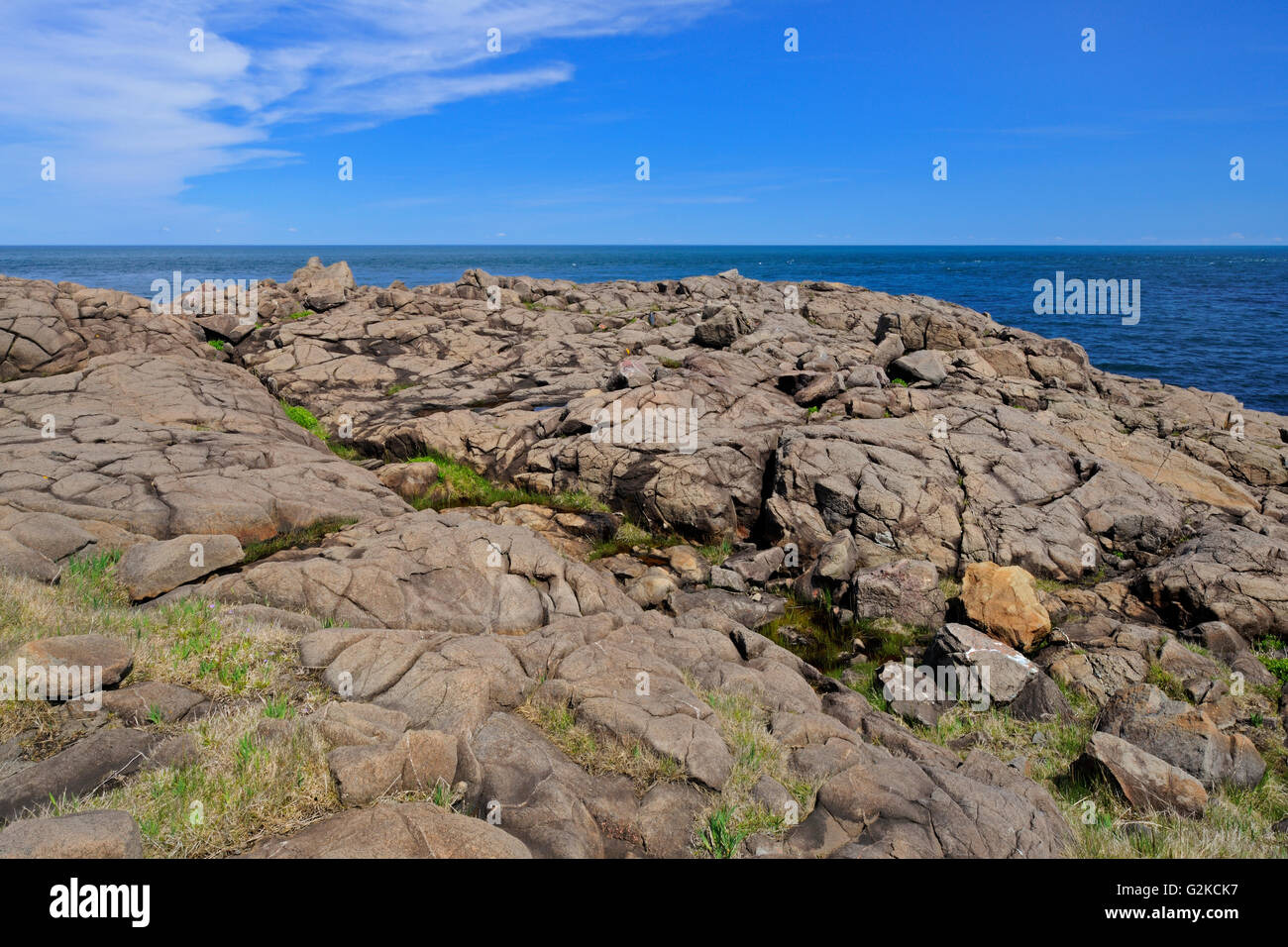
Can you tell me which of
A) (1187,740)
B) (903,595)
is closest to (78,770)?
(1187,740)

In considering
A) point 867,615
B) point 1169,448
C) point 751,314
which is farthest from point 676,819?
point 751,314

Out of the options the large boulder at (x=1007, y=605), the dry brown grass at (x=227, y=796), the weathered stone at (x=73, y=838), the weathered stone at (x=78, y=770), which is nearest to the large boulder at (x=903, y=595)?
the large boulder at (x=1007, y=605)

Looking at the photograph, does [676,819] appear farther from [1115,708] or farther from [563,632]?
[1115,708]

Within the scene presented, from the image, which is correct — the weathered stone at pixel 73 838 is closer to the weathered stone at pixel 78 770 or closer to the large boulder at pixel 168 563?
the weathered stone at pixel 78 770

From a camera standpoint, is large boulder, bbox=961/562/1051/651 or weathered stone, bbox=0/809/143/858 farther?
large boulder, bbox=961/562/1051/651

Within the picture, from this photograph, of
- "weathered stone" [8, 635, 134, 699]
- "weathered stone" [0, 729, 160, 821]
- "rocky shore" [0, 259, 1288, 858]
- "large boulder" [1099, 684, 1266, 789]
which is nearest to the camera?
"weathered stone" [0, 729, 160, 821]

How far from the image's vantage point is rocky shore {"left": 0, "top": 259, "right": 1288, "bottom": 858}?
6.35 m

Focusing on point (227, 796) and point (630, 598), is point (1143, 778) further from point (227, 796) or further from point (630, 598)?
point (227, 796)

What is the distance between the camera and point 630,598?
14.7m

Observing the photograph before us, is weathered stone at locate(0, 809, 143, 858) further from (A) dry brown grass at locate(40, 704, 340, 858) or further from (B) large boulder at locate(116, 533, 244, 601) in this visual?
(B) large boulder at locate(116, 533, 244, 601)

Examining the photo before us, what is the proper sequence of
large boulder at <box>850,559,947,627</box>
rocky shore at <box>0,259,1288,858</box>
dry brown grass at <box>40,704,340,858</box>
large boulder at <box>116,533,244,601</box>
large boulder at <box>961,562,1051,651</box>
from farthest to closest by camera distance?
large boulder at <box>850,559,947,627</box> < large boulder at <box>961,562,1051,651</box> < large boulder at <box>116,533,244,601</box> < rocky shore at <box>0,259,1288,858</box> < dry brown grass at <box>40,704,340,858</box>

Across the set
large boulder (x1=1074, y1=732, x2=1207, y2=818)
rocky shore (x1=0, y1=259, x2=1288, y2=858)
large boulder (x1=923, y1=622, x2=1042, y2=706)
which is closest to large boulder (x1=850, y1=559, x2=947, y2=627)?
rocky shore (x1=0, y1=259, x2=1288, y2=858)
